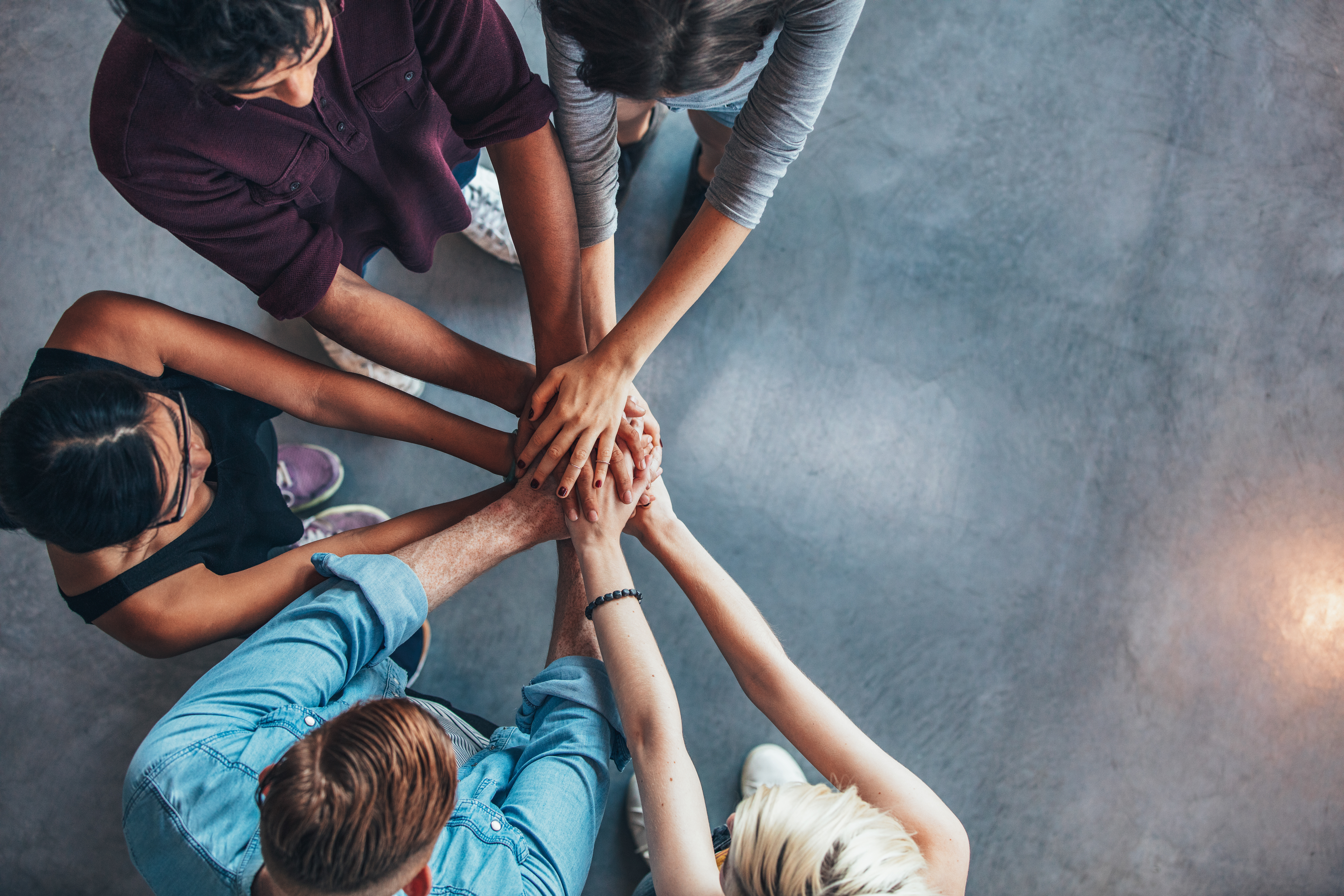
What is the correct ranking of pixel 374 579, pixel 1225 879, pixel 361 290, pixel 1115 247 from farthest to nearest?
1. pixel 1115 247
2. pixel 1225 879
3. pixel 361 290
4. pixel 374 579

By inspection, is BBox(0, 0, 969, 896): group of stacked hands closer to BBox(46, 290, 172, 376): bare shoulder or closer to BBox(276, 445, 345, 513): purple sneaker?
BBox(46, 290, 172, 376): bare shoulder

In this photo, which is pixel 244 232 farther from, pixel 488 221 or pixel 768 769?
pixel 768 769

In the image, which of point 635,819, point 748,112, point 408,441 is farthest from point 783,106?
point 635,819

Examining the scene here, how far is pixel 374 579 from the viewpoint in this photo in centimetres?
127

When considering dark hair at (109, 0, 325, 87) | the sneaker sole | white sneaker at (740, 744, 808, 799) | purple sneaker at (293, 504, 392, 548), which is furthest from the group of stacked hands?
white sneaker at (740, 744, 808, 799)

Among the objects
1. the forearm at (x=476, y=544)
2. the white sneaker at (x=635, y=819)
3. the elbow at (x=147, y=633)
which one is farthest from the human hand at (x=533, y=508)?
the white sneaker at (x=635, y=819)

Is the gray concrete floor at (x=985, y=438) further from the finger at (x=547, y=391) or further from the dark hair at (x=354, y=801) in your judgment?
the dark hair at (x=354, y=801)

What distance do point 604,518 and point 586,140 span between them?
2.58ft

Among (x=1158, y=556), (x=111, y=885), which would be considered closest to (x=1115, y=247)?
(x=1158, y=556)

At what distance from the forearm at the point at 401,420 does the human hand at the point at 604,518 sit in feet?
0.82

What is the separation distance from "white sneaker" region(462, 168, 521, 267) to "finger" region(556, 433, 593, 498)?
0.91 meters

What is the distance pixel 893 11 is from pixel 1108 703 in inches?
92.6

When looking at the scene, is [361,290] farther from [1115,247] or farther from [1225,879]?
[1225,879]

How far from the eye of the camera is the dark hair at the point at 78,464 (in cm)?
105
